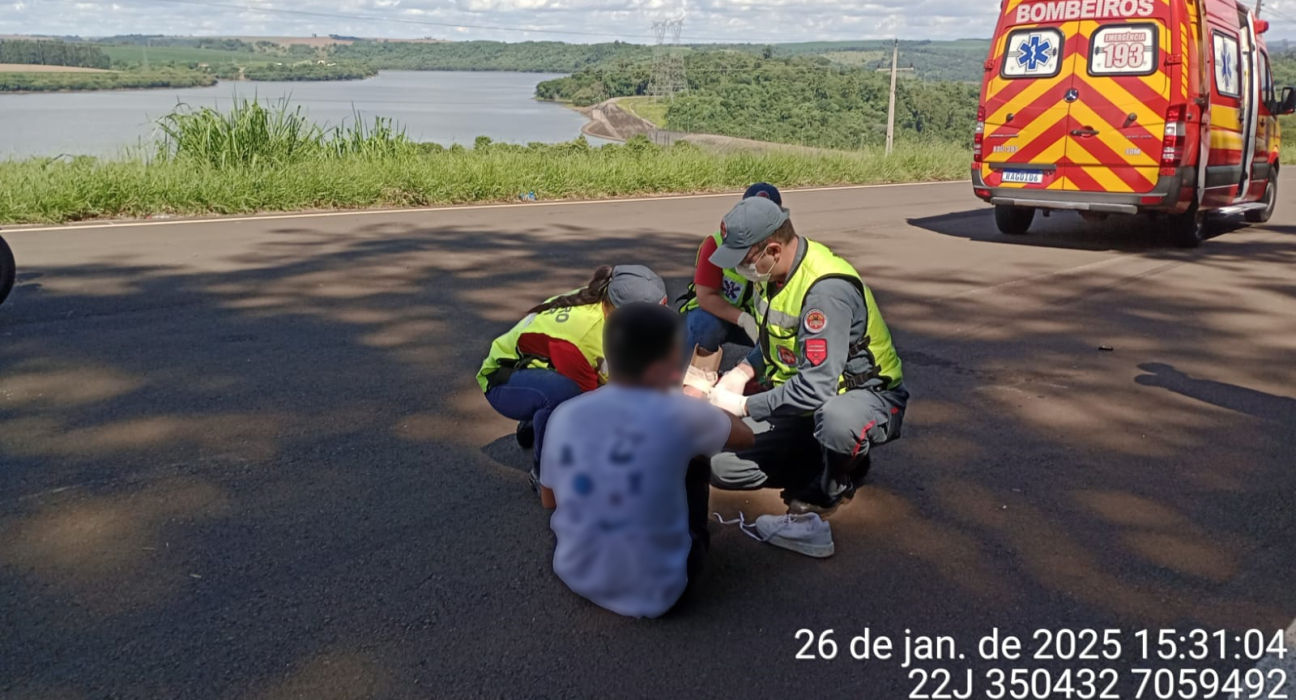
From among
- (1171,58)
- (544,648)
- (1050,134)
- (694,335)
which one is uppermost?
(1171,58)

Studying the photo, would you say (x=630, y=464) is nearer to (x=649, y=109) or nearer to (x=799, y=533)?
(x=799, y=533)

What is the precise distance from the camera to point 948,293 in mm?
9328

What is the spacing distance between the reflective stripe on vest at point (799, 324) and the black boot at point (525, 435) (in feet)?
3.85

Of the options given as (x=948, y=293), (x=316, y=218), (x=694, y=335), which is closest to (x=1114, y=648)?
(x=694, y=335)

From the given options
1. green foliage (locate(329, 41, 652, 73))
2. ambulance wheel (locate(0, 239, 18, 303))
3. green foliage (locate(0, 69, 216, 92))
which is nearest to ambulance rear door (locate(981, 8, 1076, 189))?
ambulance wheel (locate(0, 239, 18, 303))

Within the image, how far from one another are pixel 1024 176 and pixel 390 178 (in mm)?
8260

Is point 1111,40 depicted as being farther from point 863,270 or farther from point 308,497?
point 308,497

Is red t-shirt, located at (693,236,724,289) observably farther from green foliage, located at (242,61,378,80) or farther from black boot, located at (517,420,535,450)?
green foliage, located at (242,61,378,80)

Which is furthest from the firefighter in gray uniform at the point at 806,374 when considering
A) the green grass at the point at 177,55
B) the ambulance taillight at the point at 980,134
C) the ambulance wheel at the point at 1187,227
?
the green grass at the point at 177,55

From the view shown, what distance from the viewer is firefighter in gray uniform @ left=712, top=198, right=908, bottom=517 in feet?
13.3

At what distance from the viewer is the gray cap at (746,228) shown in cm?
409

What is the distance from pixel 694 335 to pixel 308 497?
2.15 meters

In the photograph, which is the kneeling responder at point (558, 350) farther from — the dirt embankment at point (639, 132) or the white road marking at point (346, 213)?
the dirt embankment at point (639, 132)

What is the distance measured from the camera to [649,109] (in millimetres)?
38125
